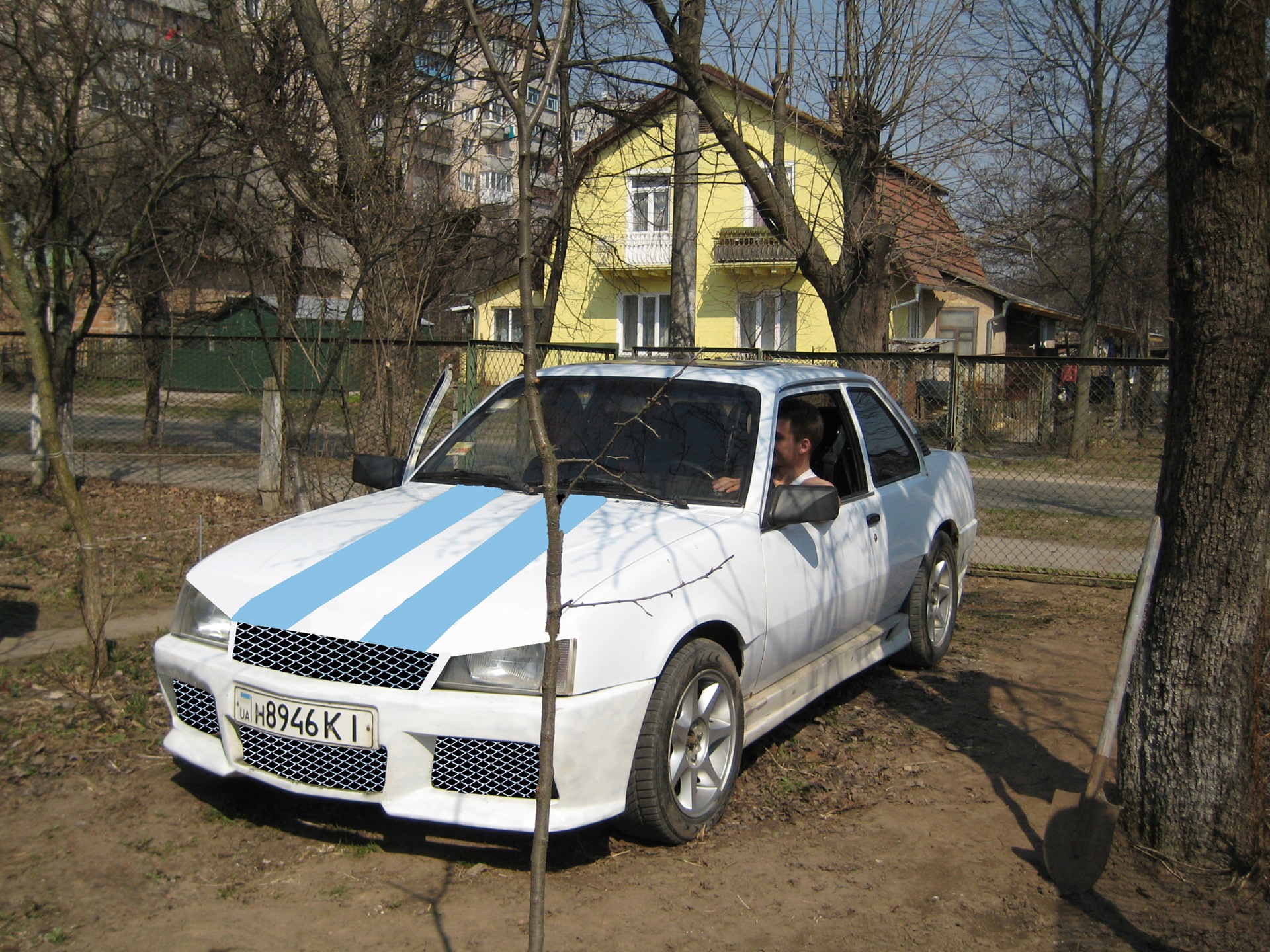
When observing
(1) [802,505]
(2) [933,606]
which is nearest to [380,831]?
(1) [802,505]

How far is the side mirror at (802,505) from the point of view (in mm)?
4449

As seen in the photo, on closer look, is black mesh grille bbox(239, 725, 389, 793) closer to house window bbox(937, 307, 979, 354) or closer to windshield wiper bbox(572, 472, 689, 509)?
windshield wiper bbox(572, 472, 689, 509)

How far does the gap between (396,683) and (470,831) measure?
738mm

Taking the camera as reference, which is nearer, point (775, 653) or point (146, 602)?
point (775, 653)

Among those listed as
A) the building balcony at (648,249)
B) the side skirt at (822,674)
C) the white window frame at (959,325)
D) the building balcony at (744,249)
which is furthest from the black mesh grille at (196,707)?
the white window frame at (959,325)

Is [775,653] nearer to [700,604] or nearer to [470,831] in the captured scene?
[700,604]

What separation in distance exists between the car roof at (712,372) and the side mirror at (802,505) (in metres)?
0.73

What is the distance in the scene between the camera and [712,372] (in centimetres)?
523

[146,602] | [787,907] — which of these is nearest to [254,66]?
[146,602]

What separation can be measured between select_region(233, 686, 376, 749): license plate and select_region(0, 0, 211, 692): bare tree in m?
5.71

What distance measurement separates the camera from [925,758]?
5.05m

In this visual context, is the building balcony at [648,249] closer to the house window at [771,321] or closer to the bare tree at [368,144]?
the house window at [771,321]

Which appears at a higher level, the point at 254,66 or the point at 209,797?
the point at 254,66

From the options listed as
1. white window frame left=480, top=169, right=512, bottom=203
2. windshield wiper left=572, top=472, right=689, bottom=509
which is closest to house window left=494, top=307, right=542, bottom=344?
white window frame left=480, top=169, right=512, bottom=203
